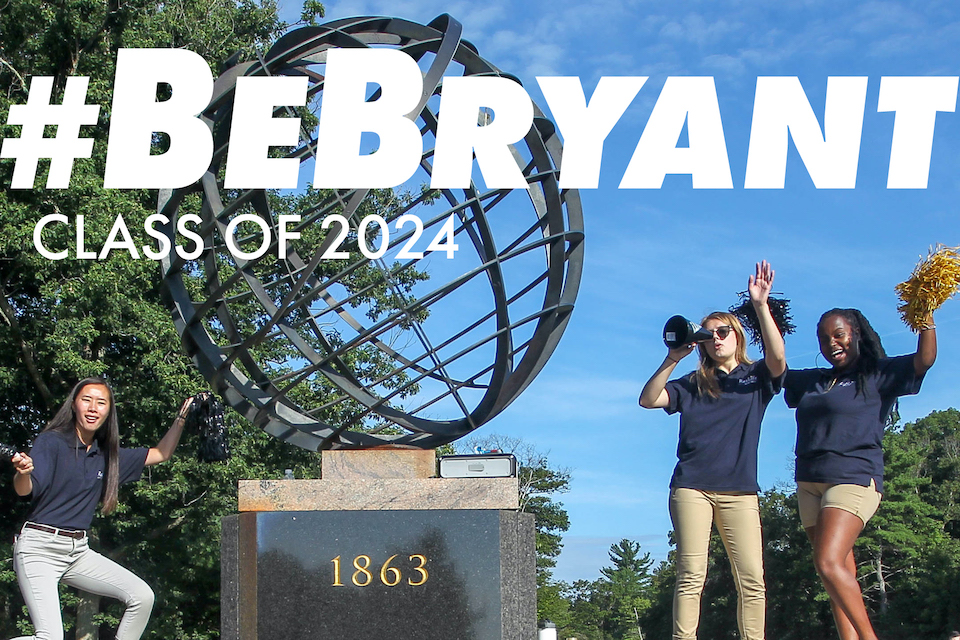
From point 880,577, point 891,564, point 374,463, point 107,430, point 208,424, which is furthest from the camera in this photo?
point 891,564

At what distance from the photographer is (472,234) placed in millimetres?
6312

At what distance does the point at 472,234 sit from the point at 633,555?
300 ft

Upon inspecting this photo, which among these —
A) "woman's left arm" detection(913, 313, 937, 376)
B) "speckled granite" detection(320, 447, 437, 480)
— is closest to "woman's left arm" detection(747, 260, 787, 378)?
"woman's left arm" detection(913, 313, 937, 376)

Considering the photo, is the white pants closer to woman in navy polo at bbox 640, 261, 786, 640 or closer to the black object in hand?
the black object in hand

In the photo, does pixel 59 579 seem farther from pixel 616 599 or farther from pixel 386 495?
pixel 616 599

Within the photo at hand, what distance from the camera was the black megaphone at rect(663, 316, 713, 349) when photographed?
468 centimetres

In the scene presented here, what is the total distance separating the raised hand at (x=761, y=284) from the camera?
4.60 m

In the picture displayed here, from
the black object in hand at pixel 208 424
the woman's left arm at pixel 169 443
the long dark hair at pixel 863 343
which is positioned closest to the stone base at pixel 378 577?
the black object in hand at pixel 208 424

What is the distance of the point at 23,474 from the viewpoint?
452 centimetres

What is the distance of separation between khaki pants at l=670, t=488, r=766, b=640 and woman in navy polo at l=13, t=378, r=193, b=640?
240 cm

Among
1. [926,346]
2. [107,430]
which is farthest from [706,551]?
[107,430]

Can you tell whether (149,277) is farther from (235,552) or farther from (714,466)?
(714,466)

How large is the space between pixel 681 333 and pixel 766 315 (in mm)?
375

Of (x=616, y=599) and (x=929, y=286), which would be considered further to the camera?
(x=616, y=599)
